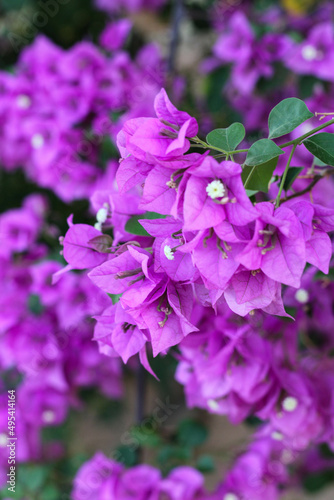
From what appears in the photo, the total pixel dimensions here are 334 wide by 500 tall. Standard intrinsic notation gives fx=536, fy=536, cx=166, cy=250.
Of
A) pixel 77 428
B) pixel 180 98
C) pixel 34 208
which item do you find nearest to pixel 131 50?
pixel 180 98

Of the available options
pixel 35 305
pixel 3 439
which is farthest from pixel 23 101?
pixel 3 439

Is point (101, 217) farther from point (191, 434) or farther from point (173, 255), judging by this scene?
point (191, 434)

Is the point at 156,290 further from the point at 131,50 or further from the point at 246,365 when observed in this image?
the point at 131,50

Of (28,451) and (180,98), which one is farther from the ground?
(180,98)

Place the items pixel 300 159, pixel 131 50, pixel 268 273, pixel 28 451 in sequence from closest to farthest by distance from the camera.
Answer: pixel 268 273 → pixel 300 159 → pixel 28 451 → pixel 131 50

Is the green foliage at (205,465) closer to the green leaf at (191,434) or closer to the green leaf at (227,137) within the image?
the green leaf at (191,434)
